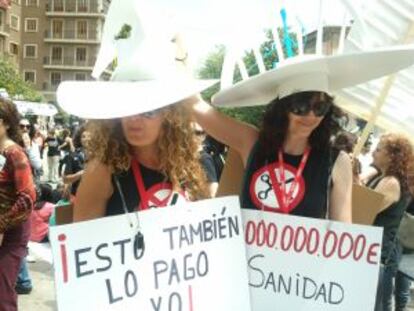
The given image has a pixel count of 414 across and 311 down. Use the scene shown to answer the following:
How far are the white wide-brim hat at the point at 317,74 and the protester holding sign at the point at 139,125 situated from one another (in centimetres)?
20

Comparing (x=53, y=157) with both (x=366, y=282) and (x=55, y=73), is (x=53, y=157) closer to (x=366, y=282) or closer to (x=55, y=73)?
(x=366, y=282)

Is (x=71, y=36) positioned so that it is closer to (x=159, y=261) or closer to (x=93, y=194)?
(x=93, y=194)

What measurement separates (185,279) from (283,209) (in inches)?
18.0

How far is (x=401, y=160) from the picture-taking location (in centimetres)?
455

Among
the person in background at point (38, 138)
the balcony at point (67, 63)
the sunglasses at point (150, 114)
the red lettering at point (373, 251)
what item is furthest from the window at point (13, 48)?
the red lettering at point (373, 251)

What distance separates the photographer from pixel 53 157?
56.0ft

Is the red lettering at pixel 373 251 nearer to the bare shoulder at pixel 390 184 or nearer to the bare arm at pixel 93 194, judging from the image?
the bare arm at pixel 93 194

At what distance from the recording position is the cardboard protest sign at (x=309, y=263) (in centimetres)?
219

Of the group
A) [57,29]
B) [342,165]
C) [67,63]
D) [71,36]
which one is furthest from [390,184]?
[57,29]

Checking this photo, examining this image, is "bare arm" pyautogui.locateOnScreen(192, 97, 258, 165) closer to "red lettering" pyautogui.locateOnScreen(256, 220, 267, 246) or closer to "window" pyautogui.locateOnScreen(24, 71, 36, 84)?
"red lettering" pyautogui.locateOnScreen(256, 220, 267, 246)

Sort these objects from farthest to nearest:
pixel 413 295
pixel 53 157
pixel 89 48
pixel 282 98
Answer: pixel 89 48
pixel 53 157
pixel 413 295
pixel 282 98

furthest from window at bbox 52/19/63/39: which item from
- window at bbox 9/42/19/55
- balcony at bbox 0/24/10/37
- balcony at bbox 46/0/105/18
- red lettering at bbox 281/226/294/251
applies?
red lettering at bbox 281/226/294/251

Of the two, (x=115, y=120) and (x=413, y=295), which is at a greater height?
(x=115, y=120)

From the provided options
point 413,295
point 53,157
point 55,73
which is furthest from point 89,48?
point 413,295
